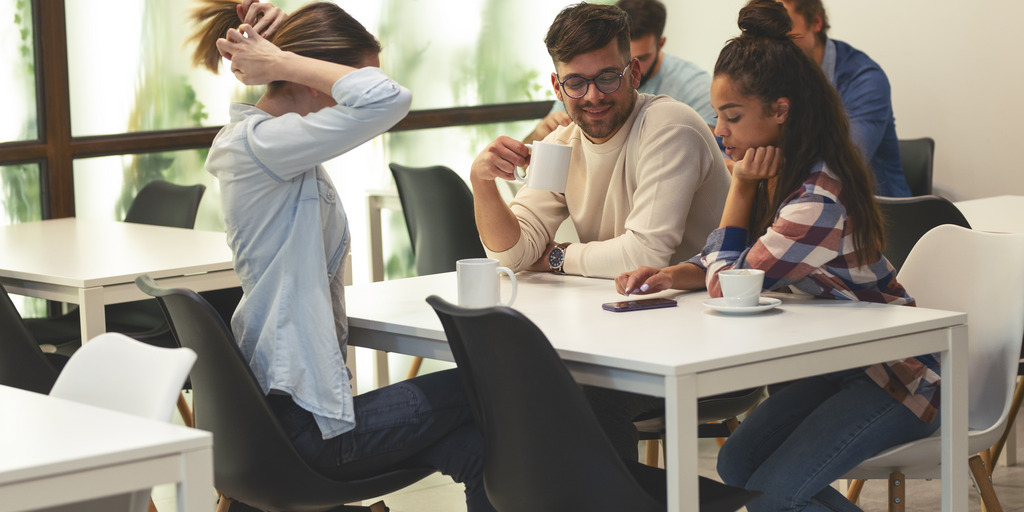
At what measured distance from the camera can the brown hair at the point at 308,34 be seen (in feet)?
6.82

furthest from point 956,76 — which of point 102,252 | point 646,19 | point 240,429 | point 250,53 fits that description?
point 240,429

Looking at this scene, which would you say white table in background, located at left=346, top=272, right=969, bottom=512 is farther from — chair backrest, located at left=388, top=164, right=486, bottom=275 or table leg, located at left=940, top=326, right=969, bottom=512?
chair backrest, located at left=388, top=164, right=486, bottom=275

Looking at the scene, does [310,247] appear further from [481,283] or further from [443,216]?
[443,216]

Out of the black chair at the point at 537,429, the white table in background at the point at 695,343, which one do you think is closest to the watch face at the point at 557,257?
the white table in background at the point at 695,343

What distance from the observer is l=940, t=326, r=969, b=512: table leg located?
6.45 feet

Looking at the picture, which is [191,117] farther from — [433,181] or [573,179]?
[573,179]

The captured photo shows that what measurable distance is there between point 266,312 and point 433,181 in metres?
2.00

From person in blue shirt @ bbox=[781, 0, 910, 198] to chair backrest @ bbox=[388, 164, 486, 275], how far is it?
1202 mm

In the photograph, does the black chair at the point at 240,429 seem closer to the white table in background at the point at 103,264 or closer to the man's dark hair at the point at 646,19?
the white table in background at the point at 103,264

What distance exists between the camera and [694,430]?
1.66m

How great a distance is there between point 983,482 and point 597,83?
1.09 metres

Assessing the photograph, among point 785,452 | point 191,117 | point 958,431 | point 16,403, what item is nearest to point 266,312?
point 16,403

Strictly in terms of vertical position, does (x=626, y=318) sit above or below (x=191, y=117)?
below

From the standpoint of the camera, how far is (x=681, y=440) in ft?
5.39
